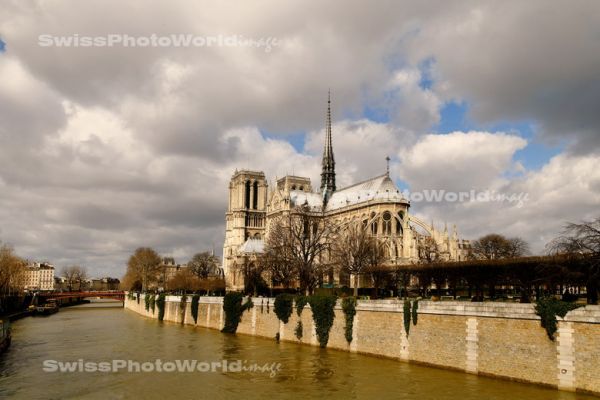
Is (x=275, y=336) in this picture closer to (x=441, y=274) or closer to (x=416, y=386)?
(x=441, y=274)

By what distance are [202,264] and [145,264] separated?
9.90 metres

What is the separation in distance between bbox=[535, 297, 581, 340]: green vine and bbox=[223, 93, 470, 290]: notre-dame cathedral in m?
39.4

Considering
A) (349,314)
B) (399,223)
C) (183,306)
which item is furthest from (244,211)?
(349,314)

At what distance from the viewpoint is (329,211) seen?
85875 millimetres

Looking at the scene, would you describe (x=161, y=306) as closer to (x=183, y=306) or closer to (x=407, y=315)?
(x=183, y=306)

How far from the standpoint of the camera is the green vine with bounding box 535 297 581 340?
21.2m

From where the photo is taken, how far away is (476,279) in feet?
118

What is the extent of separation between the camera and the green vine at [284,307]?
3716cm

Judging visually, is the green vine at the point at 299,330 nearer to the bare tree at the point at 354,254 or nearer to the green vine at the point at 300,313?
the green vine at the point at 300,313

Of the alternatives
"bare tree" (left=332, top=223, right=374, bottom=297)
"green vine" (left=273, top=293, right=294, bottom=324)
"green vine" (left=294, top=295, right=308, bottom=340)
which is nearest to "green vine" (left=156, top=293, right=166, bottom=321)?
"bare tree" (left=332, top=223, right=374, bottom=297)

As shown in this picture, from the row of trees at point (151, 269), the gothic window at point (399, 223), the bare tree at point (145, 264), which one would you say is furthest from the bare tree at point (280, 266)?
the bare tree at point (145, 264)

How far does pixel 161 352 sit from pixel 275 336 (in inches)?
320

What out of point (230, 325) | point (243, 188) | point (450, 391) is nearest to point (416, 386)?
point (450, 391)

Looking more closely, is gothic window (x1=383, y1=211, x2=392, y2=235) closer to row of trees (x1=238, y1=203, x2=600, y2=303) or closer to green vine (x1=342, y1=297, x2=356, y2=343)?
row of trees (x1=238, y1=203, x2=600, y2=303)
